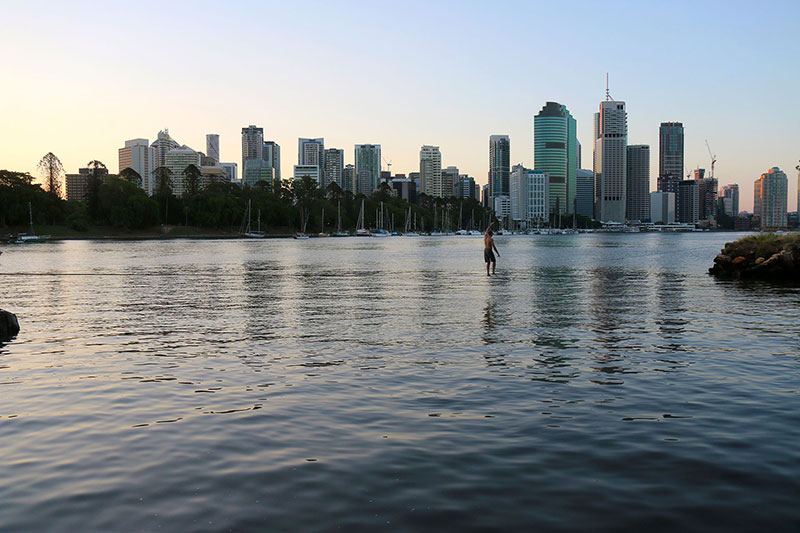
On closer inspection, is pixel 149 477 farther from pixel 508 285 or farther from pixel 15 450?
pixel 508 285

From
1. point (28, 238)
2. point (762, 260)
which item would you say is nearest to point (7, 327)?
point (762, 260)

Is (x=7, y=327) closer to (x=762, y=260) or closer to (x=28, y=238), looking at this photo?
(x=762, y=260)

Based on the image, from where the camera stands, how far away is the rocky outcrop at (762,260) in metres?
41.8

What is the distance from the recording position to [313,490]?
24.4 ft

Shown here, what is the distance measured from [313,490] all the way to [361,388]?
15.7 ft

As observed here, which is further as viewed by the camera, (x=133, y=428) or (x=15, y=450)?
(x=133, y=428)

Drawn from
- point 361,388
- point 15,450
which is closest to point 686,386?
point 361,388

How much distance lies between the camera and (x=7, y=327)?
18938mm

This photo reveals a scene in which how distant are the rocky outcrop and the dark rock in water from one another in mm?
39045

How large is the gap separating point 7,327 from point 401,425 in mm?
13893

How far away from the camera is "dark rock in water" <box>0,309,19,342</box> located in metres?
18.6

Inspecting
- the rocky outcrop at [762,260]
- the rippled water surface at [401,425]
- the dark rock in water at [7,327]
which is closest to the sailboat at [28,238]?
the rocky outcrop at [762,260]

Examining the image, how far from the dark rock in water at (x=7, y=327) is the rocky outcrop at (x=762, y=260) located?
39045 mm

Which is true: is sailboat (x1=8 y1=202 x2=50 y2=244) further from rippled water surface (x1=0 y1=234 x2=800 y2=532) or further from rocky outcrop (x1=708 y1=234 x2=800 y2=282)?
rippled water surface (x1=0 y1=234 x2=800 y2=532)
